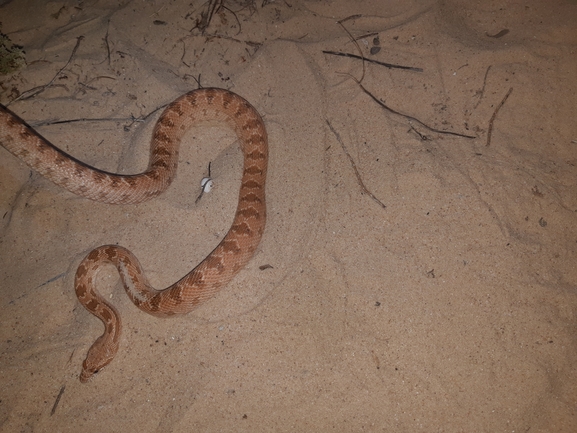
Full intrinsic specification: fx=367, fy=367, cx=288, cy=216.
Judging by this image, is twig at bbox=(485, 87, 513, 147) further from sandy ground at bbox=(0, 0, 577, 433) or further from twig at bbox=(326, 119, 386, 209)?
twig at bbox=(326, 119, 386, 209)

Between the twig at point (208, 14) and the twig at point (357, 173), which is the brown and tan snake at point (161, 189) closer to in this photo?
the twig at point (357, 173)

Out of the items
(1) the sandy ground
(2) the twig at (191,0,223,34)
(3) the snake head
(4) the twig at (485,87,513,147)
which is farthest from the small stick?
(4) the twig at (485,87,513,147)

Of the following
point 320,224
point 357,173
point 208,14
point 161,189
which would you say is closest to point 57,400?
point 161,189

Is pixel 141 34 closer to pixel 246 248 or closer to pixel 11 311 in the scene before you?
pixel 246 248

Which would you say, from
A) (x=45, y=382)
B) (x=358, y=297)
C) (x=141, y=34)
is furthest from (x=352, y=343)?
(x=141, y=34)

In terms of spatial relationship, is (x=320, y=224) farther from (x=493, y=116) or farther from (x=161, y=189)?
(x=493, y=116)

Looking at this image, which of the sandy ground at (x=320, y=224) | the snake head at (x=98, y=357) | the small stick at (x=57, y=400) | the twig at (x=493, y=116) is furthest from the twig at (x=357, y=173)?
the small stick at (x=57, y=400)
